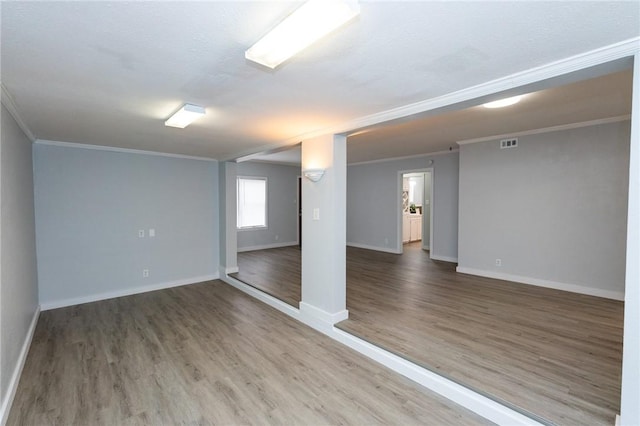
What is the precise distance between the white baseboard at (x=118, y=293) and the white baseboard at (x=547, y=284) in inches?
187

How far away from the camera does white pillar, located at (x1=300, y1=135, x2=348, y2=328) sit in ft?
10.8

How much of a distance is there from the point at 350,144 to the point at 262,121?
2.60 meters

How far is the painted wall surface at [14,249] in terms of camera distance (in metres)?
2.26

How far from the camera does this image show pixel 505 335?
118 inches

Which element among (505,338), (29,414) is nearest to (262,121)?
(29,414)

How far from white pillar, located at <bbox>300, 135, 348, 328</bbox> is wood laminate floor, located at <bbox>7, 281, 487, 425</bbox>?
344 mm

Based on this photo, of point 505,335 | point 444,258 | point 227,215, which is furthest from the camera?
point 444,258

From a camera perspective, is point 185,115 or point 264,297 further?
point 264,297

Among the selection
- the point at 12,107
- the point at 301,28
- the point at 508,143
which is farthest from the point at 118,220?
the point at 508,143

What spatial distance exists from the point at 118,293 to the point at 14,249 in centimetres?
226

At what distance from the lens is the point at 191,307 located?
13.8 ft

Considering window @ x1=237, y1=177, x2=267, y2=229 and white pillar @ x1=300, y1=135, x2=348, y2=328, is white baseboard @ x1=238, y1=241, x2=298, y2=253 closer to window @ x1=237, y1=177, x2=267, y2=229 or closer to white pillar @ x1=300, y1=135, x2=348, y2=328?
window @ x1=237, y1=177, x2=267, y2=229

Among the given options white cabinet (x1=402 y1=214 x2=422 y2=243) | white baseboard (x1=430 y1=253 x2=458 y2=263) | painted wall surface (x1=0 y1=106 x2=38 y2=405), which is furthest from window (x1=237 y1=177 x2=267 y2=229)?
painted wall surface (x1=0 y1=106 x2=38 y2=405)

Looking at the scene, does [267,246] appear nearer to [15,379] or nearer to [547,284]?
[15,379]
